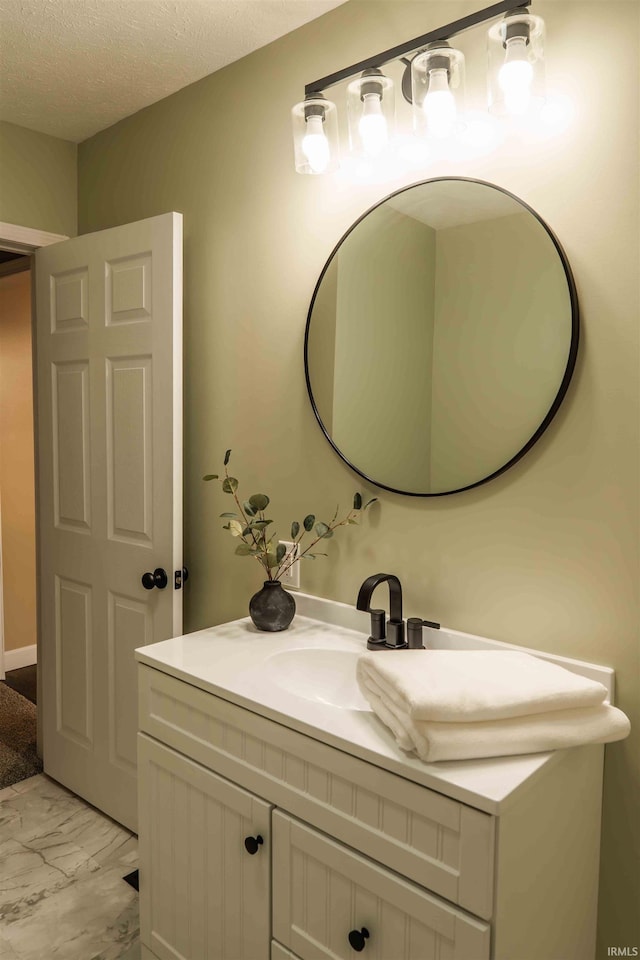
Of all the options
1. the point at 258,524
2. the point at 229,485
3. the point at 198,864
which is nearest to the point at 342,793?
the point at 198,864

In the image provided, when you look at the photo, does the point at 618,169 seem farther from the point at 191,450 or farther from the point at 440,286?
the point at 191,450

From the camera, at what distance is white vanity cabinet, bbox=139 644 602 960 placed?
1045mm

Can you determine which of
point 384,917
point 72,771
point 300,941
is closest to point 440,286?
point 384,917

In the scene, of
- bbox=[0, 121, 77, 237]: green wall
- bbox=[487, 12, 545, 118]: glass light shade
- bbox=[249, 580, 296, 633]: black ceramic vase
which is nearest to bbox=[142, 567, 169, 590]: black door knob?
bbox=[249, 580, 296, 633]: black ceramic vase

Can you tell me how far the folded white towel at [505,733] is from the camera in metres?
1.08

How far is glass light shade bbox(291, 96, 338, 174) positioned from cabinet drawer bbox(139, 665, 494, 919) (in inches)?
50.2

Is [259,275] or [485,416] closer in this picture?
[485,416]

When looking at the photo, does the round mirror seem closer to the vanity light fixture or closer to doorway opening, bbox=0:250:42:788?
the vanity light fixture

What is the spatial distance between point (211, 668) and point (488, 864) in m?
0.71

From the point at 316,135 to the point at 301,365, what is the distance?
0.57m

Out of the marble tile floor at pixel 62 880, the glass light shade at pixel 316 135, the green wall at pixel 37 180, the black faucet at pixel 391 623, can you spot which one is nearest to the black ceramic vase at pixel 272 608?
the black faucet at pixel 391 623

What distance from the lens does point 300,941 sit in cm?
127

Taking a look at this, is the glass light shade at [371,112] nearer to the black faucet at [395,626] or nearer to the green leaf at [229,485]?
the green leaf at [229,485]

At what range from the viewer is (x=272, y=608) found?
1.74 m
